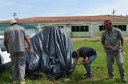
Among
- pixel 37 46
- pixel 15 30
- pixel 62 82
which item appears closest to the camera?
pixel 15 30

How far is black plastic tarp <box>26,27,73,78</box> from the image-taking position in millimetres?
9023

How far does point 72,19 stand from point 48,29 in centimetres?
3934

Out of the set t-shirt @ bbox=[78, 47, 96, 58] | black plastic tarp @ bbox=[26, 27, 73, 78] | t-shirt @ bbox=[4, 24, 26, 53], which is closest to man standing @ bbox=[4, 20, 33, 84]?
t-shirt @ bbox=[4, 24, 26, 53]

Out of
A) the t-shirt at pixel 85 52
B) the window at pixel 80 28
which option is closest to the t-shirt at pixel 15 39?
the t-shirt at pixel 85 52

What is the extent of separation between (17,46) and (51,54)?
1610 mm

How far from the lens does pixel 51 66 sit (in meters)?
9.07

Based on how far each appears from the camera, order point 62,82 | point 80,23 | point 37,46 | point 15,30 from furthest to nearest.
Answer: point 80,23, point 37,46, point 62,82, point 15,30

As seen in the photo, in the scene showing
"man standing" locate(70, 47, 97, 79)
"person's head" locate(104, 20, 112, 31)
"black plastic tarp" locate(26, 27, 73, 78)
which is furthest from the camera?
"black plastic tarp" locate(26, 27, 73, 78)

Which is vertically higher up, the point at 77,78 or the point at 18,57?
the point at 18,57

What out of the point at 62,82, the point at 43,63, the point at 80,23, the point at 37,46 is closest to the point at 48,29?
the point at 37,46

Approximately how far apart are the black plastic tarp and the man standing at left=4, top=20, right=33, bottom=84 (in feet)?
2.77

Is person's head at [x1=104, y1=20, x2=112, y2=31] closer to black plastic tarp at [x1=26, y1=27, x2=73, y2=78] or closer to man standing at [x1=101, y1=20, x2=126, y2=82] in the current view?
man standing at [x1=101, y1=20, x2=126, y2=82]

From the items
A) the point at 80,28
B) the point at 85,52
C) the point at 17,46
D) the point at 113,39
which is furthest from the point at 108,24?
the point at 80,28

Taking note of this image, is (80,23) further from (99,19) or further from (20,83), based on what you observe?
(20,83)
